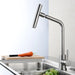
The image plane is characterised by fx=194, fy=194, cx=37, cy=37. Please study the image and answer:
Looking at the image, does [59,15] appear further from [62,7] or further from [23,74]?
[23,74]

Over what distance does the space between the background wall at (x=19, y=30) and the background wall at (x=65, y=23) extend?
3.41ft

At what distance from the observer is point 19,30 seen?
374 cm

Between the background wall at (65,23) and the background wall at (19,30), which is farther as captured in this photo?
the background wall at (19,30)

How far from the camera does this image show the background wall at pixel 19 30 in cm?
367

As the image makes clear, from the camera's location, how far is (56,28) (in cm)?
263

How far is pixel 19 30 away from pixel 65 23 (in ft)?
5.06

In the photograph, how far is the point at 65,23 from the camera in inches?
92.9

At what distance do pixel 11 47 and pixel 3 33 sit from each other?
0.30 meters

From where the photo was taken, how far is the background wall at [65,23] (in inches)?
86.5

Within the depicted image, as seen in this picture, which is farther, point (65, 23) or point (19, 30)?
point (19, 30)

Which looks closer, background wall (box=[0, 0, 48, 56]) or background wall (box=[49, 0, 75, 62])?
background wall (box=[49, 0, 75, 62])

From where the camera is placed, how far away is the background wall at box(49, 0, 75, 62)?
220 centimetres

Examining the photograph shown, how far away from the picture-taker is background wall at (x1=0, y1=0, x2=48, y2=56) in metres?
3.67

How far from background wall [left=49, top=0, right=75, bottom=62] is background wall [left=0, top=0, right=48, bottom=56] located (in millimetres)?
1039
